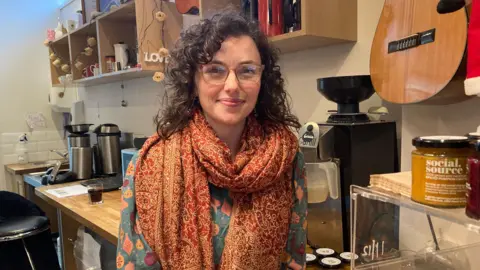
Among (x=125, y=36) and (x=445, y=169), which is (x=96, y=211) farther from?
(x=445, y=169)

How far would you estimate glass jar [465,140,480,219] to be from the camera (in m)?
0.58

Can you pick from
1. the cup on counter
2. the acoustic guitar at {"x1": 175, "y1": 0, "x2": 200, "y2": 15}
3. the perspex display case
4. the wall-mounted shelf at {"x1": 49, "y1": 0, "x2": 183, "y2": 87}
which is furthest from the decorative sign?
the perspex display case

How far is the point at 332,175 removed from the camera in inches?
50.4

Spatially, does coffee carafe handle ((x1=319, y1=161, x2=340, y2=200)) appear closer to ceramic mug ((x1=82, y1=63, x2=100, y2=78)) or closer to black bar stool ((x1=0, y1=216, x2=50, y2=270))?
black bar stool ((x1=0, y1=216, x2=50, y2=270))

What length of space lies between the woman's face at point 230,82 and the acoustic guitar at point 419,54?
38 cm

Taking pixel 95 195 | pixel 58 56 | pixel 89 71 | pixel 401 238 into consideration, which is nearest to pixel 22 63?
pixel 58 56

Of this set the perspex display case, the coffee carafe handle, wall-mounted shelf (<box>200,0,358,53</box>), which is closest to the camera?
the perspex display case

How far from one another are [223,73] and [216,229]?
0.41m

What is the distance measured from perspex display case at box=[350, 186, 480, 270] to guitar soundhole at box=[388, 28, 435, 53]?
419mm

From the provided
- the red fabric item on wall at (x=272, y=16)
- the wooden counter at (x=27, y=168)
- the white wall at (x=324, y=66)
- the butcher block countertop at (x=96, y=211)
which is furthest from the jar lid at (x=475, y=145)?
the wooden counter at (x=27, y=168)

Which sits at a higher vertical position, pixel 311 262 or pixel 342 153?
pixel 342 153

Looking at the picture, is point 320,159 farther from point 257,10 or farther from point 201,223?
point 257,10

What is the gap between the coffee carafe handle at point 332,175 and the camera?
1276 mm

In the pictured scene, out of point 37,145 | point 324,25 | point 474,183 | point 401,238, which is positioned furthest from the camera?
point 37,145
